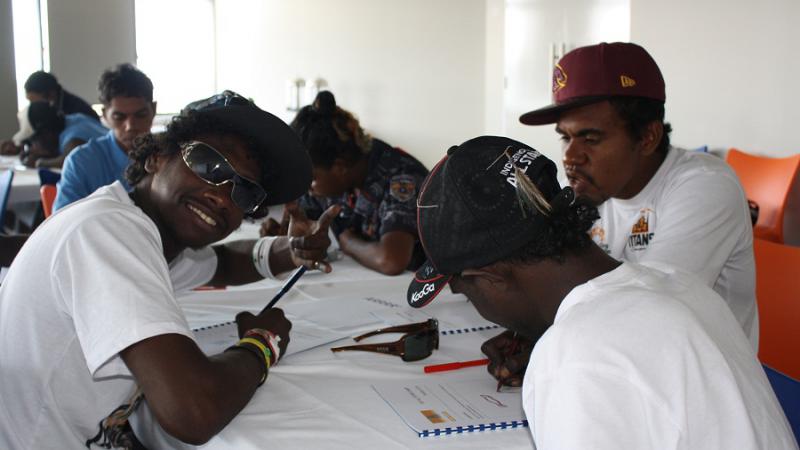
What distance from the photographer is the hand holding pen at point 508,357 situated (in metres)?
1.42

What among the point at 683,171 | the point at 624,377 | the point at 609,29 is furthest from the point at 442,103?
the point at 624,377

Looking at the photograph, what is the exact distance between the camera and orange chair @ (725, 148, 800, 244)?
4.31 m

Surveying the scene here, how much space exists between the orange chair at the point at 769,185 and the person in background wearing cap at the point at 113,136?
3.32 m

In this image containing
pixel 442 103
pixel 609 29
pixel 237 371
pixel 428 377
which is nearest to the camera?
pixel 237 371

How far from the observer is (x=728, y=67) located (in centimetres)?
496

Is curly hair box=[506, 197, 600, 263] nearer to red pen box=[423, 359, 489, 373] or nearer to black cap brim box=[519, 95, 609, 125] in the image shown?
red pen box=[423, 359, 489, 373]

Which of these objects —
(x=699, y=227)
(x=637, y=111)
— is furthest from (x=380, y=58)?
(x=699, y=227)

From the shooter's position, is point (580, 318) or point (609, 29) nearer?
point (580, 318)

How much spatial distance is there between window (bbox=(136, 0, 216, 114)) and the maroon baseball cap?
649cm

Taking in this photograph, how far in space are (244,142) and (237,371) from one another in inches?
23.7

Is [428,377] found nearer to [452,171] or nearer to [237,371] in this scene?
[237,371]

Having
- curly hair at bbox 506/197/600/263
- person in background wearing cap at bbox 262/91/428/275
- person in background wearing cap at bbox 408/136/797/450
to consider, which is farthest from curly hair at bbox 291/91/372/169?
curly hair at bbox 506/197/600/263

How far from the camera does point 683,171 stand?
2.00 meters

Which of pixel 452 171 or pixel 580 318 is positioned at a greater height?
pixel 452 171
